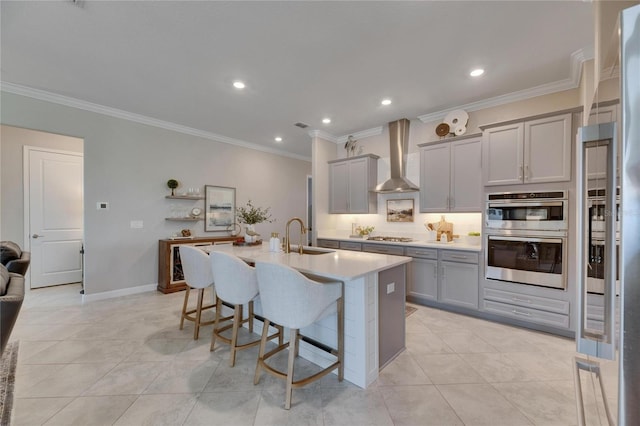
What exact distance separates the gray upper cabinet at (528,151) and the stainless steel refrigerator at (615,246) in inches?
93.7

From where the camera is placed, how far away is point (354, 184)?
4719 millimetres

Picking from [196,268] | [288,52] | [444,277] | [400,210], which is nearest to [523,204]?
[444,277]

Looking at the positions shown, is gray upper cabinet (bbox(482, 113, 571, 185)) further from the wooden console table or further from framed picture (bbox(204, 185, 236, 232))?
the wooden console table

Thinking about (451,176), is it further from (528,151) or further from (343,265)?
(343,265)

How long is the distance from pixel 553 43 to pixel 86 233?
19.6 feet

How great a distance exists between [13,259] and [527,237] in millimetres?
4962

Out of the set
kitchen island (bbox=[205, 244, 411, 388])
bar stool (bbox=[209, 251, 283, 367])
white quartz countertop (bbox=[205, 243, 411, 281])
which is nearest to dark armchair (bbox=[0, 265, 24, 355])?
bar stool (bbox=[209, 251, 283, 367])

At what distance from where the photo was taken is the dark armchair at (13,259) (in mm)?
2100

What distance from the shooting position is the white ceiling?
80.2 inches

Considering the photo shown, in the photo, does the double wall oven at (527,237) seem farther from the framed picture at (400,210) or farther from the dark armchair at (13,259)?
the dark armchair at (13,259)

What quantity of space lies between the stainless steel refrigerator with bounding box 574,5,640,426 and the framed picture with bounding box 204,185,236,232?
508 cm

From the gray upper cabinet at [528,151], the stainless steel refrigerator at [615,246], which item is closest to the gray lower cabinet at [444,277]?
the gray upper cabinet at [528,151]

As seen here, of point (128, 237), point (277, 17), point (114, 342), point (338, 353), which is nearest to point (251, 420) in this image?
point (338, 353)

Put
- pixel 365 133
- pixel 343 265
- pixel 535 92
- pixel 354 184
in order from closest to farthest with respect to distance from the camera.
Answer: pixel 343 265 < pixel 535 92 < pixel 354 184 < pixel 365 133
